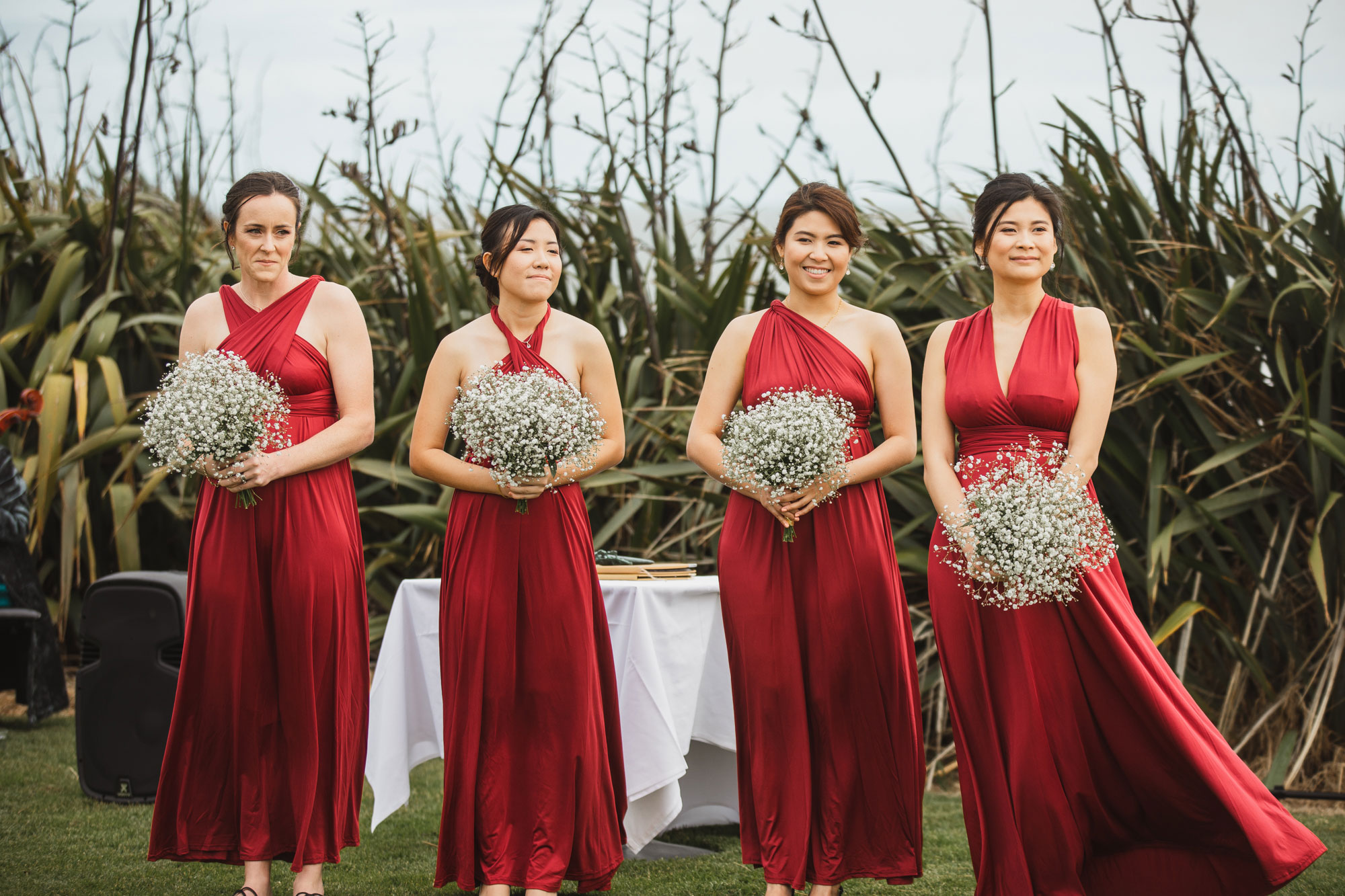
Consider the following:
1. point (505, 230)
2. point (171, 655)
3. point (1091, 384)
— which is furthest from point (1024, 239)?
point (171, 655)

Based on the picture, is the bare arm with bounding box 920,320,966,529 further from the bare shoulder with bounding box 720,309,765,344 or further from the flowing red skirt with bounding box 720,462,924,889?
the bare shoulder with bounding box 720,309,765,344

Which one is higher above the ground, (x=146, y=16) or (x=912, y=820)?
(x=146, y=16)

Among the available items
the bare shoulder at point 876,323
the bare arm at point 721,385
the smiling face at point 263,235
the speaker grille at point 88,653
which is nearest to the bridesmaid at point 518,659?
the bare arm at point 721,385

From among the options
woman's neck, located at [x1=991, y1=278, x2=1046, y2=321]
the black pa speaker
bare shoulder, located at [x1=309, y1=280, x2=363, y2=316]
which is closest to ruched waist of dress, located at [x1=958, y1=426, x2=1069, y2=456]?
woman's neck, located at [x1=991, y1=278, x2=1046, y2=321]

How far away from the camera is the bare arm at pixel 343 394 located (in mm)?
3445

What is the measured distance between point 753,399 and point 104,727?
132 inches

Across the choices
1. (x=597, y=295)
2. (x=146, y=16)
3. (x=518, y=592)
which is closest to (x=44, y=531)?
(x=146, y=16)

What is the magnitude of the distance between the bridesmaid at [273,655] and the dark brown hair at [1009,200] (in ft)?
6.66

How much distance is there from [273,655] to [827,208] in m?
2.24

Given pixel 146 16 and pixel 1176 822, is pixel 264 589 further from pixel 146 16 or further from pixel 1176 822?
pixel 146 16

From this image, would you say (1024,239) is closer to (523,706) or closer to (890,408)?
(890,408)

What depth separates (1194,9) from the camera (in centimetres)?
623

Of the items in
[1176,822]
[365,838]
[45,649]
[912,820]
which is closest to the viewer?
[1176,822]

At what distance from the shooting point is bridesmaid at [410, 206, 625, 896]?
138 inches
